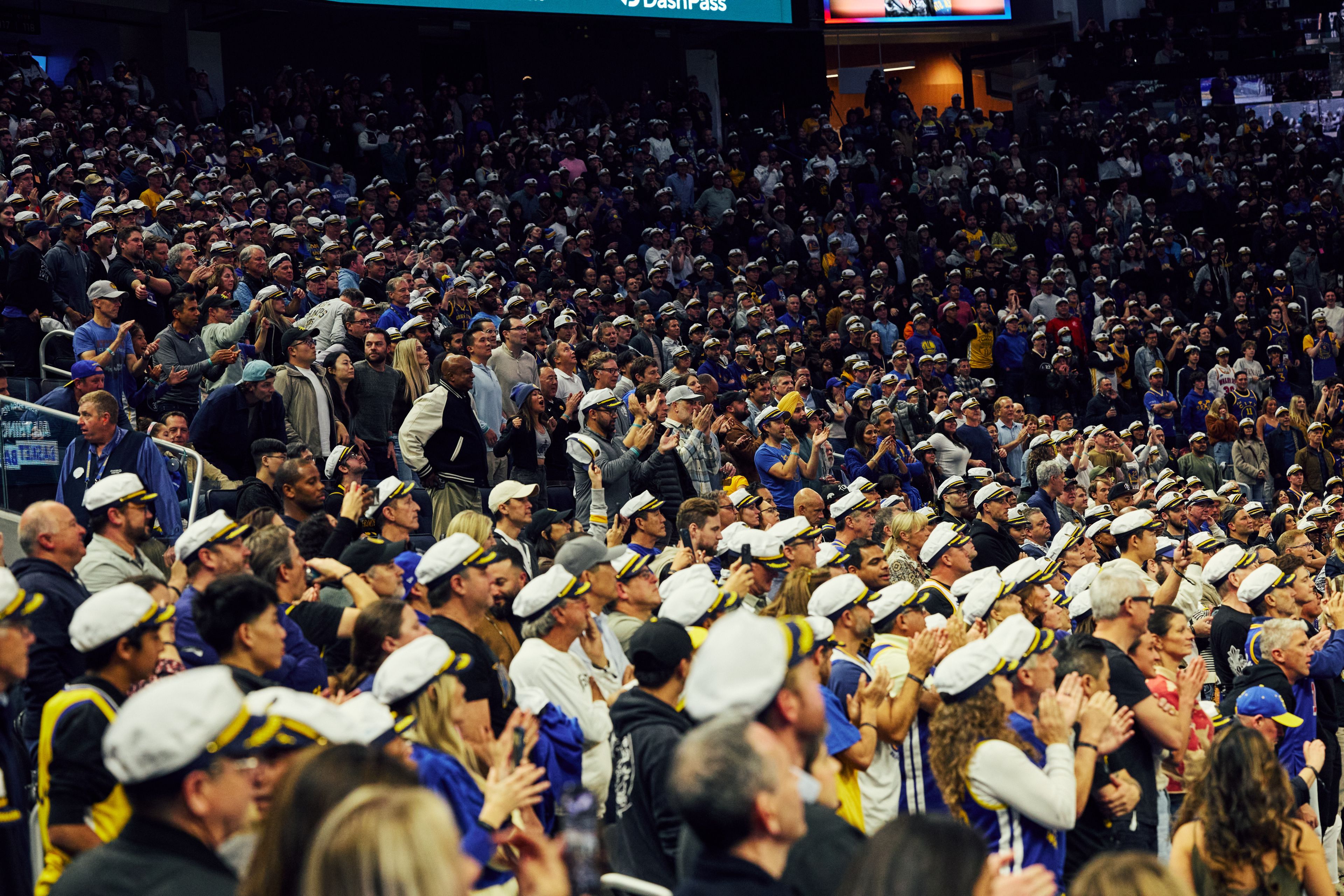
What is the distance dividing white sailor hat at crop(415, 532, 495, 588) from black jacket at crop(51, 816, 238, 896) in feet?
8.15

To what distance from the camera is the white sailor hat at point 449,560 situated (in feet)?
17.6

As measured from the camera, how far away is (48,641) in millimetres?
4980

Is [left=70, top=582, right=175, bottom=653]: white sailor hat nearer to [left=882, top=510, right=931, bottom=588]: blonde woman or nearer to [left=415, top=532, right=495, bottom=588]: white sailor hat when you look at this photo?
[left=415, top=532, right=495, bottom=588]: white sailor hat

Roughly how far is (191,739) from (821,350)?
576 inches

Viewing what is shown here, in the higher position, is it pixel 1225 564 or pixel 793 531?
pixel 793 531

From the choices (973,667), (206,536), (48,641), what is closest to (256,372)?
(206,536)

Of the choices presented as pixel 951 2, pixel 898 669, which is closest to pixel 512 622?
pixel 898 669

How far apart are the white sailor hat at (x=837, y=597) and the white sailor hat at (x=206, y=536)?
2267 millimetres

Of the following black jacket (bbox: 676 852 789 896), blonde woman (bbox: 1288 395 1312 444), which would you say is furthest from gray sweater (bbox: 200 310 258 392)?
blonde woman (bbox: 1288 395 1312 444)

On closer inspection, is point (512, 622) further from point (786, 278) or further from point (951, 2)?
point (951, 2)

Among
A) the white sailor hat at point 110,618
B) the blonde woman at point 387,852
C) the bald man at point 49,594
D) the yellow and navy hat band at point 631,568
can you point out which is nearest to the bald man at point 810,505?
the yellow and navy hat band at point 631,568

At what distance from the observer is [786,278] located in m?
19.3

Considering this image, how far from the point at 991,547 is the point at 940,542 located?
6.56 ft

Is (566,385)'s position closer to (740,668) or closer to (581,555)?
(581,555)
